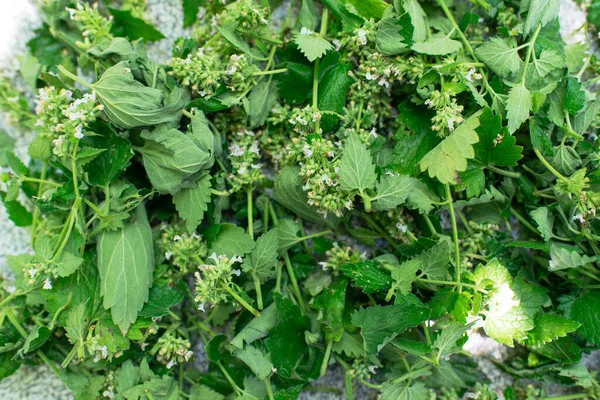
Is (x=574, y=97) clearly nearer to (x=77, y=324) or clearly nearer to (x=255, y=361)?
(x=255, y=361)

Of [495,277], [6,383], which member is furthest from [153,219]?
[495,277]

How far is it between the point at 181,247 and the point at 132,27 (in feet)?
1.99

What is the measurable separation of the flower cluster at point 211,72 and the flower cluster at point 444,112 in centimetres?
43

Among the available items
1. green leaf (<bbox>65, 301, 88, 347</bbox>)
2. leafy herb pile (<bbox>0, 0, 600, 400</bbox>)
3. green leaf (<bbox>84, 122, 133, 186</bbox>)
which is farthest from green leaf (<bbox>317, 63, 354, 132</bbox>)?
green leaf (<bbox>65, 301, 88, 347</bbox>)

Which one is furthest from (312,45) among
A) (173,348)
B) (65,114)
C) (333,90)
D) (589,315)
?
(589,315)

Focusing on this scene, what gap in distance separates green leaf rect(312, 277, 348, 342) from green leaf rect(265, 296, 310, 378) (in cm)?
5

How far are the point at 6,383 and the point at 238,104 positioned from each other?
0.94 m

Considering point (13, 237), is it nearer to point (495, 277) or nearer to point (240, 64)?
point (240, 64)

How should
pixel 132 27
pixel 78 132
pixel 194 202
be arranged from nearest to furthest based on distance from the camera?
1. pixel 78 132
2. pixel 194 202
3. pixel 132 27

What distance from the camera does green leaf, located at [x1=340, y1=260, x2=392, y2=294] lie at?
1.07m

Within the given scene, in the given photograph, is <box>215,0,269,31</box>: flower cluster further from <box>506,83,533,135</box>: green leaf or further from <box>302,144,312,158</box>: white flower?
<box>506,83,533,135</box>: green leaf

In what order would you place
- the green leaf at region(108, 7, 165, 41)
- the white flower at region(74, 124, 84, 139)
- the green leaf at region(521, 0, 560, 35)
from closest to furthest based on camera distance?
the white flower at region(74, 124, 84, 139) < the green leaf at region(521, 0, 560, 35) < the green leaf at region(108, 7, 165, 41)

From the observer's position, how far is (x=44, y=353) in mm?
1186

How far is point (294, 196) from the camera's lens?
3.74 ft
